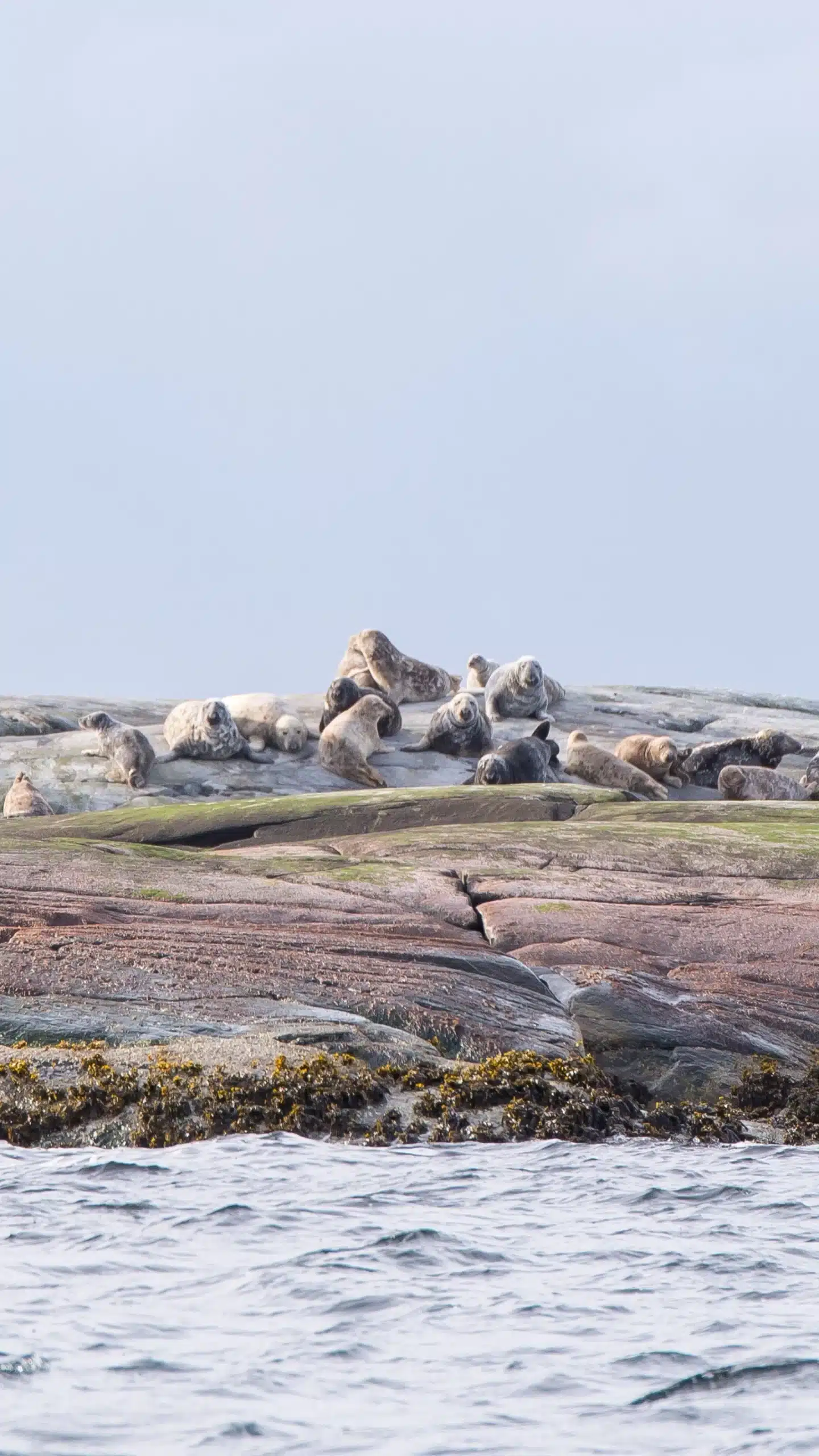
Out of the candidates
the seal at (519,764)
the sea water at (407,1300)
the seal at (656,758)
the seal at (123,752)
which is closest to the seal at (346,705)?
the seal at (519,764)

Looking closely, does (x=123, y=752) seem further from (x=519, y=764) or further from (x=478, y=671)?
(x=478, y=671)

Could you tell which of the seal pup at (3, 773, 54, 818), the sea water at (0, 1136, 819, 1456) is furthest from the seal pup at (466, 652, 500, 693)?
the sea water at (0, 1136, 819, 1456)

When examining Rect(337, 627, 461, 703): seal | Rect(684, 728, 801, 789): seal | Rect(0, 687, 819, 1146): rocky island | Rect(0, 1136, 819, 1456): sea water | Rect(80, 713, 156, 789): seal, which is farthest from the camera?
Rect(337, 627, 461, 703): seal

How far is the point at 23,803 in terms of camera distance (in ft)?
77.4

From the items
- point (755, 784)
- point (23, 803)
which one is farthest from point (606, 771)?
point (23, 803)

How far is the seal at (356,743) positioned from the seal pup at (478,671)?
7853 millimetres

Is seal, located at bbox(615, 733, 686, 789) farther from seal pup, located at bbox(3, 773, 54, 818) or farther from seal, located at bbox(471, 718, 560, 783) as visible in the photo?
seal pup, located at bbox(3, 773, 54, 818)

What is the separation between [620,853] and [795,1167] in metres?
8.26

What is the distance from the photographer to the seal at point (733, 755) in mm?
27297

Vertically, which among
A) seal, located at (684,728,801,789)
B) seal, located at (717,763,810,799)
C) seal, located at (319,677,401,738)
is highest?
seal, located at (319,677,401,738)

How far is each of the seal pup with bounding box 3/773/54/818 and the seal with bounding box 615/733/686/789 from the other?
11.0 m

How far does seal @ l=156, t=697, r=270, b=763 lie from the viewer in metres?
26.4

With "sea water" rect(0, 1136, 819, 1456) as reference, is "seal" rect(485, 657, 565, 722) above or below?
above

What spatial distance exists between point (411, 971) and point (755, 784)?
49.4ft
